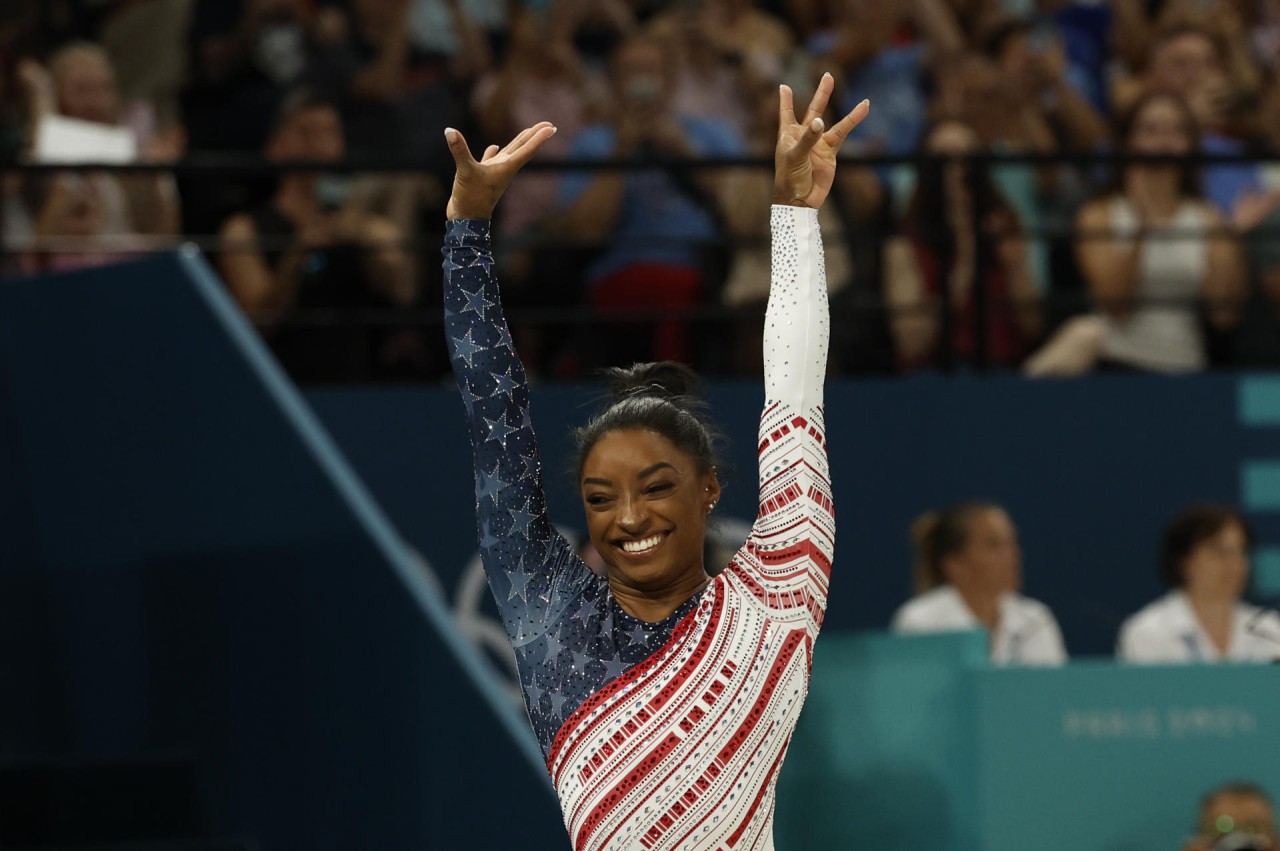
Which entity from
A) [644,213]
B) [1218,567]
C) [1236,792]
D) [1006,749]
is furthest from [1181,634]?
[644,213]

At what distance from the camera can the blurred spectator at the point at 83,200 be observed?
595 centimetres

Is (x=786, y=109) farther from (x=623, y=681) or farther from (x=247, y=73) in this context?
(x=247, y=73)

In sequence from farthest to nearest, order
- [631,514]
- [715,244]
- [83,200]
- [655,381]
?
[715,244], [83,200], [655,381], [631,514]

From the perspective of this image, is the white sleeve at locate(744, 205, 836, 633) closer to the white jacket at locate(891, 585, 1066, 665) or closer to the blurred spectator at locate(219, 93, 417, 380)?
the white jacket at locate(891, 585, 1066, 665)

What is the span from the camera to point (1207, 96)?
7602 millimetres

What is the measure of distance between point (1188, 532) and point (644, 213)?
2166 mm

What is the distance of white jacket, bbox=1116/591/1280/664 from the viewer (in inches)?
213

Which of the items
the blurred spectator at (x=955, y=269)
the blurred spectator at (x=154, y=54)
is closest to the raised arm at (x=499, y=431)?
the blurred spectator at (x=955, y=269)

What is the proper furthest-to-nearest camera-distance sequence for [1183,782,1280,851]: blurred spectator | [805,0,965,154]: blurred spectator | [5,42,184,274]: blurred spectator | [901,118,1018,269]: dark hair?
[805,0,965,154]: blurred spectator
[901,118,1018,269]: dark hair
[5,42,184,274]: blurred spectator
[1183,782,1280,851]: blurred spectator

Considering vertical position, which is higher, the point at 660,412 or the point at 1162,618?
the point at 660,412

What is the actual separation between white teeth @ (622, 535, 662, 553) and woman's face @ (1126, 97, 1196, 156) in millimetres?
4621

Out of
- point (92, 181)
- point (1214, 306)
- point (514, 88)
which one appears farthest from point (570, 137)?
point (1214, 306)

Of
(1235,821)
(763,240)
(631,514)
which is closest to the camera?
(631,514)

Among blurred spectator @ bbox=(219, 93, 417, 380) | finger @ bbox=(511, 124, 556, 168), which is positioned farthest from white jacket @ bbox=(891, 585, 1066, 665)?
finger @ bbox=(511, 124, 556, 168)
